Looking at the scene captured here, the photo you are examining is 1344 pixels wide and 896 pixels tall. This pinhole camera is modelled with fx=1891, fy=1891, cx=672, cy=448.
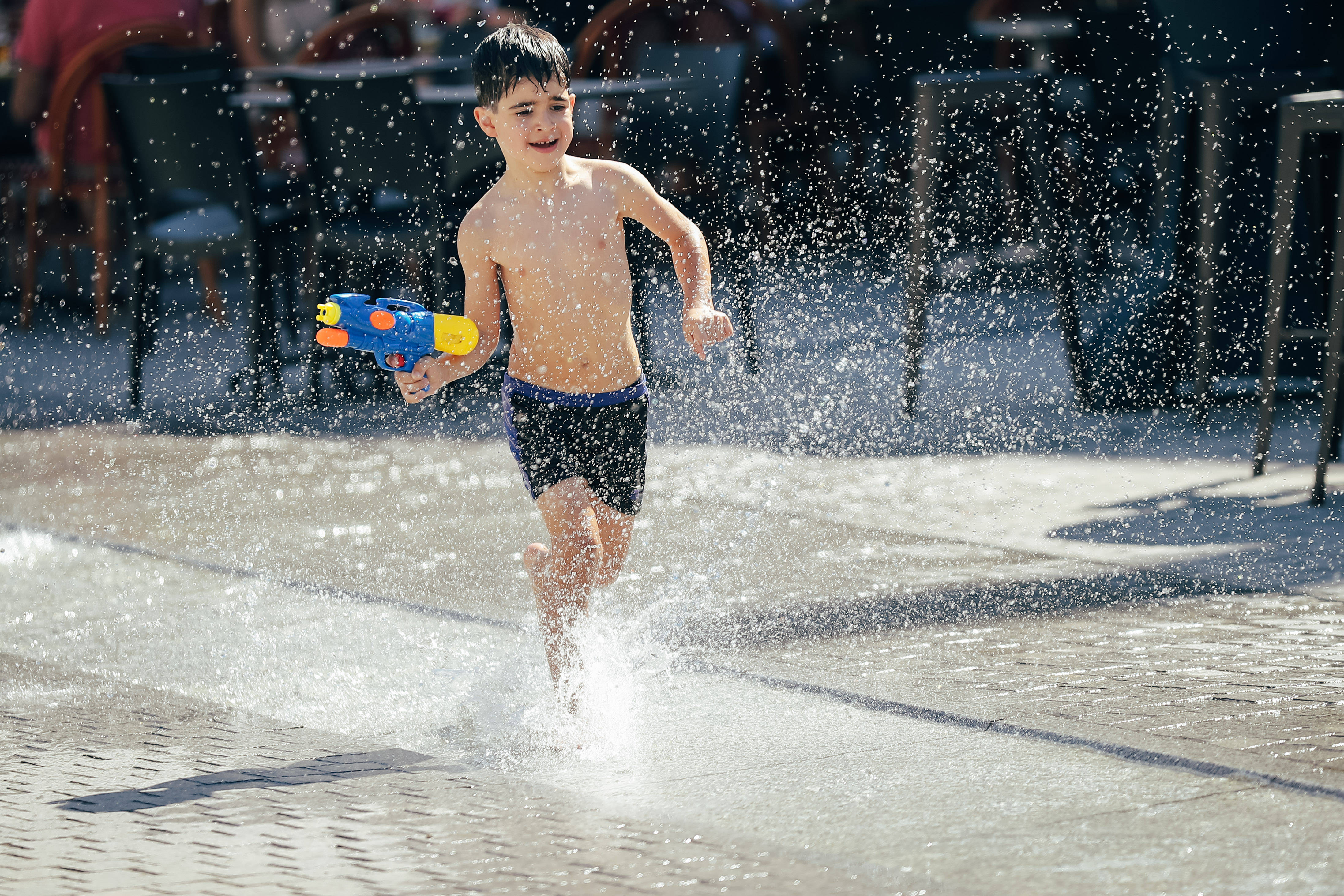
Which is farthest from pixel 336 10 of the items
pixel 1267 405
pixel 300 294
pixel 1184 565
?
pixel 1184 565

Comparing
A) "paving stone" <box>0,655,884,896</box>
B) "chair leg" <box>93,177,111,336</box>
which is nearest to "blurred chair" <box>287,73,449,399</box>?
"chair leg" <box>93,177,111,336</box>

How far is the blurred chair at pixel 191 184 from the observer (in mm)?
7453

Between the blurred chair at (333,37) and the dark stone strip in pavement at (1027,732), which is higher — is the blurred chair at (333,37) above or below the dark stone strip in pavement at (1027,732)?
above

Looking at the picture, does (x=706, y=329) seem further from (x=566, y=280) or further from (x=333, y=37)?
(x=333, y=37)

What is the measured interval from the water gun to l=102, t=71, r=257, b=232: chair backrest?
170 inches

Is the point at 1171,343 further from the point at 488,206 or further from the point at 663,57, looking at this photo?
the point at 488,206

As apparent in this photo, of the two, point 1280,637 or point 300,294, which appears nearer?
point 1280,637

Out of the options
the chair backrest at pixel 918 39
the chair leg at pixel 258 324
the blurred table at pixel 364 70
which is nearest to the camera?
the blurred table at pixel 364 70

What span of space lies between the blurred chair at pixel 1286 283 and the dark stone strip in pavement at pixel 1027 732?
2.15 metres

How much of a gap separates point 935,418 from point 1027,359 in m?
1.24

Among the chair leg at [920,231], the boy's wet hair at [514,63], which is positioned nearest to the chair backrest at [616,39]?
the chair leg at [920,231]

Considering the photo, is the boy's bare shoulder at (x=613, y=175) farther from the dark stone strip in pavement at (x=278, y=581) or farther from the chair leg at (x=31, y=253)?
the chair leg at (x=31, y=253)

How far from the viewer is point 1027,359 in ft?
25.4

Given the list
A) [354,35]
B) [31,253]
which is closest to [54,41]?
[31,253]
